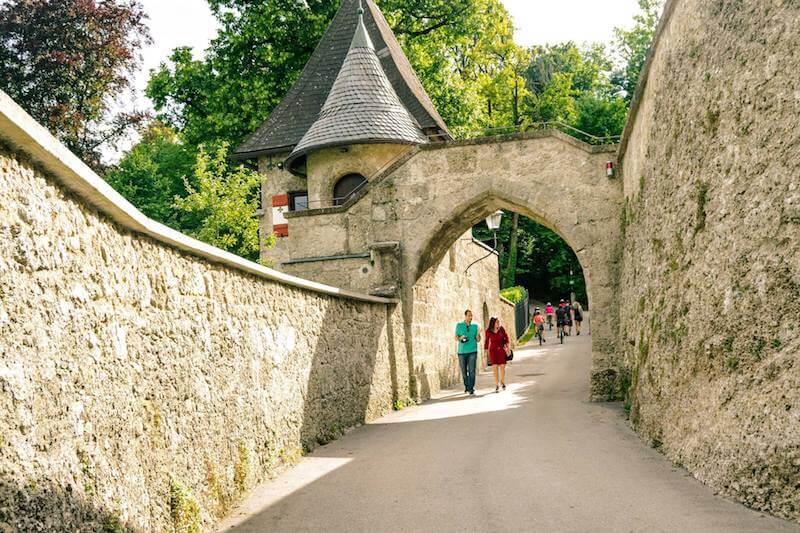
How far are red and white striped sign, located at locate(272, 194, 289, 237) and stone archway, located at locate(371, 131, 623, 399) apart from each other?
836cm

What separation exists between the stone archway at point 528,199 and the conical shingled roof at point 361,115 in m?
4.71

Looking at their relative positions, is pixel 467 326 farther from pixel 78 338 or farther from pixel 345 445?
pixel 78 338

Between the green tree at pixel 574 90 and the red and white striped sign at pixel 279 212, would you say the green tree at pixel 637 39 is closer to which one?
the green tree at pixel 574 90

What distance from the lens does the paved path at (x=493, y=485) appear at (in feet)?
17.6

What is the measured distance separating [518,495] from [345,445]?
3467 mm

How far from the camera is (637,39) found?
44.3 m

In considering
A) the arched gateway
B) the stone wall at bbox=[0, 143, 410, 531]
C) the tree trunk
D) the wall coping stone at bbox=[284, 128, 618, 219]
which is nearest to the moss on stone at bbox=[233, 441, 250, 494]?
the stone wall at bbox=[0, 143, 410, 531]

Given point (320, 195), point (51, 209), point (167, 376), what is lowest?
point (167, 376)

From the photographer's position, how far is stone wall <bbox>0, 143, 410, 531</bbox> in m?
3.43

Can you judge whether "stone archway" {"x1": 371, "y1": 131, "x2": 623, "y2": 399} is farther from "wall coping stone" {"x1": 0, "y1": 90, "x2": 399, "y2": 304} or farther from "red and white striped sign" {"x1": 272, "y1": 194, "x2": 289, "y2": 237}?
"wall coping stone" {"x1": 0, "y1": 90, "x2": 399, "y2": 304}

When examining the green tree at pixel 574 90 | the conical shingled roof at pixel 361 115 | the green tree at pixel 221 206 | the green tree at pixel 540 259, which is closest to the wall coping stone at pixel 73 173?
the green tree at pixel 221 206

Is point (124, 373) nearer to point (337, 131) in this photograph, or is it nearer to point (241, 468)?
point (241, 468)

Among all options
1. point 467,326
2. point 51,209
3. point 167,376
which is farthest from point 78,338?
point 467,326

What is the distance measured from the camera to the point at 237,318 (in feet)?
22.0
